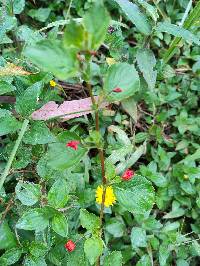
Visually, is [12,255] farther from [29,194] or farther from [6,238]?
[29,194]

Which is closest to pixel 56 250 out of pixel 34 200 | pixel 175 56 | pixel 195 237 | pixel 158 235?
pixel 34 200

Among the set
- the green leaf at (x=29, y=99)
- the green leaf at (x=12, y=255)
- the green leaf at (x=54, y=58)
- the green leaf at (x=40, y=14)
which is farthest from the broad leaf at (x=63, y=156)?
the green leaf at (x=40, y=14)

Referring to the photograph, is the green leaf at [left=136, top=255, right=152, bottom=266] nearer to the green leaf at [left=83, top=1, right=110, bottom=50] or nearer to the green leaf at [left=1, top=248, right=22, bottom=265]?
the green leaf at [left=1, top=248, right=22, bottom=265]

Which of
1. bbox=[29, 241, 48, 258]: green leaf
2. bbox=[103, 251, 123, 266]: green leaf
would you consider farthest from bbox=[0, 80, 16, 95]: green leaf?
bbox=[103, 251, 123, 266]: green leaf

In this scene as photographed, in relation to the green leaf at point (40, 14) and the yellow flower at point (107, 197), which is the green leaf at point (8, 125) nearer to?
the yellow flower at point (107, 197)

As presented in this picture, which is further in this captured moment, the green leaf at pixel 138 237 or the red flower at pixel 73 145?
the green leaf at pixel 138 237

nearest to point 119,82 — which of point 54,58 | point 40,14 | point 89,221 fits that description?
point 54,58
